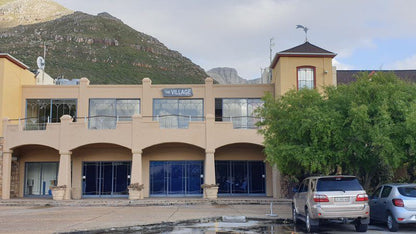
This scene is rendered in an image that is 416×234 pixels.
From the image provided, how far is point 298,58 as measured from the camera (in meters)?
31.1

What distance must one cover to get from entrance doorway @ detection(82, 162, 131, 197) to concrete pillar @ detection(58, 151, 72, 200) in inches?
109

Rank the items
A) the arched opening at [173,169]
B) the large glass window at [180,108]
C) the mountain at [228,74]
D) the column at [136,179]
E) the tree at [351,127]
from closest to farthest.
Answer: the tree at [351,127]
the column at [136,179]
the arched opening at [173,169]
the large glass window at [180,108]
the mountain at [228,74]

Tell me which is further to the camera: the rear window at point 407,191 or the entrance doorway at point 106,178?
the entrance doorway at point 106,178

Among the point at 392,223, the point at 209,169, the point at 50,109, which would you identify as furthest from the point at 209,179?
the point at 392,223

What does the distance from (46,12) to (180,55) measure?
228 feet

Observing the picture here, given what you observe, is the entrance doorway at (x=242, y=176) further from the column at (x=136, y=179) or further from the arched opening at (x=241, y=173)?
the column at (x=136, y=179)

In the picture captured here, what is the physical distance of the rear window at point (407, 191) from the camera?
14.4m

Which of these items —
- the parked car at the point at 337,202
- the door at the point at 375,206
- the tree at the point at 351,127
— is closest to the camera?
the parked car at the point at 337,202

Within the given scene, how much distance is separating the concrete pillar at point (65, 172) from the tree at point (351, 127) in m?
15.4

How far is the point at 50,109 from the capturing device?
3288cm

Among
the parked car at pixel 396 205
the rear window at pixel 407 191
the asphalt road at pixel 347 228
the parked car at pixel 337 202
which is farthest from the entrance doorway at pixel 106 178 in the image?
the rear window at pixel 407 191

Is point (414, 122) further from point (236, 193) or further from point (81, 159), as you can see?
point (81, 159)

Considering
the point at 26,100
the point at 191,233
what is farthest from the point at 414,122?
the point at 26,100

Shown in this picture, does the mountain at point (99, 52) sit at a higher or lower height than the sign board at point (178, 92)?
higher
